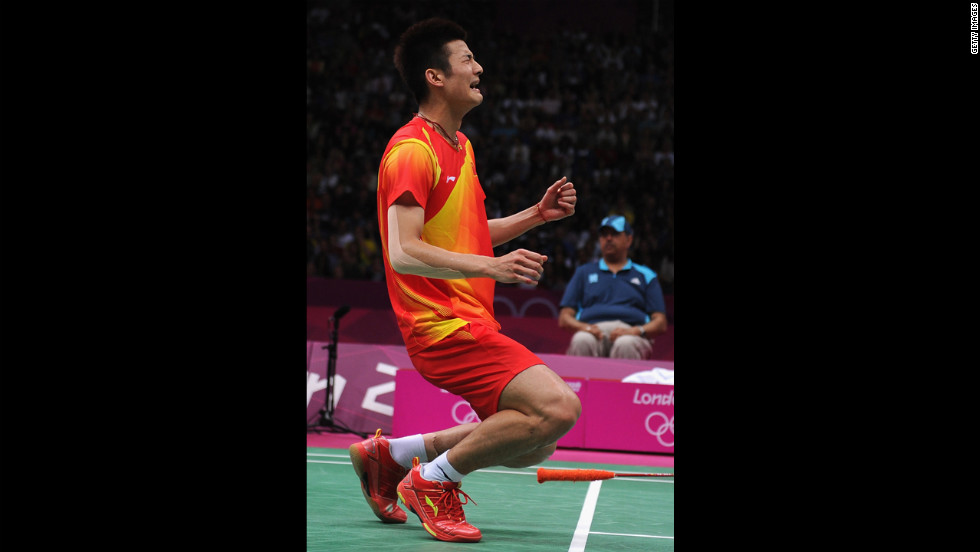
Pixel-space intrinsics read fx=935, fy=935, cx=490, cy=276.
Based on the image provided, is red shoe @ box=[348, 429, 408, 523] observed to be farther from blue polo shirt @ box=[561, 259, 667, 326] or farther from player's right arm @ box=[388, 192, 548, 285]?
blue polo shirt @ box=[561, 259, 667, 326]

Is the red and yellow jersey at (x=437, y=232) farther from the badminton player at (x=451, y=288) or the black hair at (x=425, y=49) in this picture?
the black hair at (x=425, y=49)

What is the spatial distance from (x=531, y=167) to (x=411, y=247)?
11.1 meters

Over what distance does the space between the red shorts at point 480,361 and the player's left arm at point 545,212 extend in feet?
1.79

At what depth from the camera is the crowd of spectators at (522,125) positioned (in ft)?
43.2

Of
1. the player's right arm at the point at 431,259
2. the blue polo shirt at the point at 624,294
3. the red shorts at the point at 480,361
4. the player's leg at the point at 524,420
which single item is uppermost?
the player's right arm at the point at 431,259

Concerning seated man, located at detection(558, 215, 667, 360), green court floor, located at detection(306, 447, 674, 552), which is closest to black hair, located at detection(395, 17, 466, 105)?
green court floor, located at detection(306, 447, 674, 552)

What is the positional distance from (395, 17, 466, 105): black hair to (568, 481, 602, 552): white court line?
187 centimetres

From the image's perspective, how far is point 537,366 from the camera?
362 centimetres

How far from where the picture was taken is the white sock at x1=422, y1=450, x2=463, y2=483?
3678 mm

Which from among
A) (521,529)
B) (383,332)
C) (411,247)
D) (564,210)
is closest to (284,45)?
(411,247)

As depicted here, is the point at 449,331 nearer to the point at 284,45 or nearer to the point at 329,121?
the point at 284,45

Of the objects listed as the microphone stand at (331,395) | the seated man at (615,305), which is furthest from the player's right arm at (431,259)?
the seated man at (615,305)

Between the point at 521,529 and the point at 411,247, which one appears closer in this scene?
the point at 411,247

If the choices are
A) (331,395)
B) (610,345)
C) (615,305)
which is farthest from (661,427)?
(331,395)
